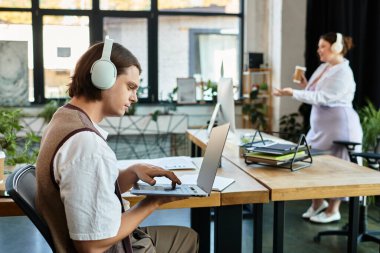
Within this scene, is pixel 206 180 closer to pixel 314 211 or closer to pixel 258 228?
pixel 258 228

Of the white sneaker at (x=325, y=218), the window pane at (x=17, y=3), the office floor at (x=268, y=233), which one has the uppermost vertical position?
the window pane at (x=17, y=3)

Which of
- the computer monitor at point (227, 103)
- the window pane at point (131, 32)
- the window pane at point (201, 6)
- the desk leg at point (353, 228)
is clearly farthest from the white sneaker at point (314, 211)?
the window pane at point (201, 6)

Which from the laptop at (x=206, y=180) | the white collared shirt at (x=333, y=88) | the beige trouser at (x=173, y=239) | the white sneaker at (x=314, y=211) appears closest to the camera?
the laptop at (x=206, y=180)

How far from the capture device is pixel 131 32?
230 inches

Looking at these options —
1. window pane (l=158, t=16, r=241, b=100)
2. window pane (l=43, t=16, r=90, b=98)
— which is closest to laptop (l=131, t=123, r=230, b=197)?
window pane (l=158, t=16, r=241, b=100)

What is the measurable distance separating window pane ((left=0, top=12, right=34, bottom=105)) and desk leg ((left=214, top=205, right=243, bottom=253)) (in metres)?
4.48

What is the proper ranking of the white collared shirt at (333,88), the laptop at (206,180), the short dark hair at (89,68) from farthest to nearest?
the white collared shirt at (333,88) → the laptop at (206,180) → the short dark hair at (89,68)

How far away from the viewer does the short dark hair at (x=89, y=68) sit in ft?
4.08

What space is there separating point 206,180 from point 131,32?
14.9 feet

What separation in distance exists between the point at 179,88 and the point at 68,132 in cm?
443

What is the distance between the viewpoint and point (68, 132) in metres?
1.13

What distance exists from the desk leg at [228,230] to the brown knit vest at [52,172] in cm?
67

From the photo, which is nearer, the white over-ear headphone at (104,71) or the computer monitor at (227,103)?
the white over-ear headphone at (104,71)

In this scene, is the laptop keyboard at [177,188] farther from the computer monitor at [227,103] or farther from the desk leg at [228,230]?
the computer monitor at [227,103]
